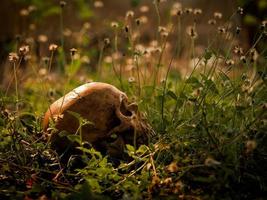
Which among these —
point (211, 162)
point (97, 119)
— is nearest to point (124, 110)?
point (97, 119)

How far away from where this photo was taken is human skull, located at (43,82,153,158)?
2.53 metres

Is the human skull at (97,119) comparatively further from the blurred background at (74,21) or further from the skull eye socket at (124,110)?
the blurred background at (74,21)

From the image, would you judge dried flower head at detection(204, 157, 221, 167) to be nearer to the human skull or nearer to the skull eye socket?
the human skull

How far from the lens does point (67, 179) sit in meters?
2.35

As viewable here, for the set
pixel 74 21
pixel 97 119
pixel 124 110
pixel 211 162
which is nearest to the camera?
pixel 211 162

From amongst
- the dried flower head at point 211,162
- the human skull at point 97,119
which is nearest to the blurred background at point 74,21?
the human skull at point 97,119

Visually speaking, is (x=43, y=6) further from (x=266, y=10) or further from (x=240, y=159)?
(x=240, y=159)

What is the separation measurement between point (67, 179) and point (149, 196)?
18.5 inches

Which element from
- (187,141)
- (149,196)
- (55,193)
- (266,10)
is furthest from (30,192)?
(266,10)

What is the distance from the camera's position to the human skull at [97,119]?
2.53 m

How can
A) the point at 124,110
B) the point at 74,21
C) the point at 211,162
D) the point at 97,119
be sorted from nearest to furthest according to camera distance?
the point at 211,162, the point at 97,119, the point at 124,110, the point at 74,21

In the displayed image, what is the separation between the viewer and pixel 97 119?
100.0 inches

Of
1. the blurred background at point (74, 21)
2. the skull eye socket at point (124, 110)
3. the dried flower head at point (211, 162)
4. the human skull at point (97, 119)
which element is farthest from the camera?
the blurred background at point (74, 21)

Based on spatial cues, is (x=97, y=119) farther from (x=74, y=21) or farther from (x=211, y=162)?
(x=74, y=21)
